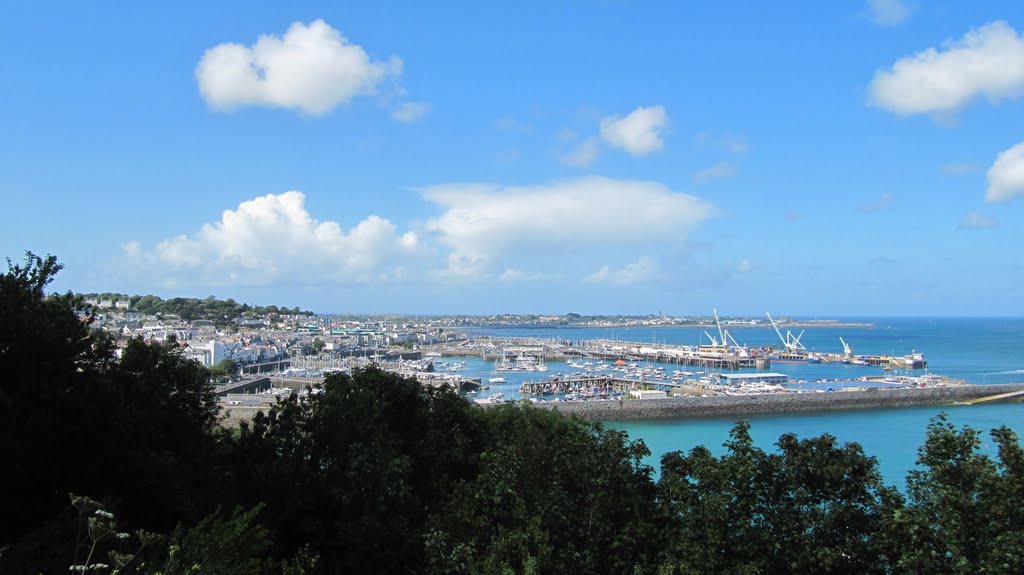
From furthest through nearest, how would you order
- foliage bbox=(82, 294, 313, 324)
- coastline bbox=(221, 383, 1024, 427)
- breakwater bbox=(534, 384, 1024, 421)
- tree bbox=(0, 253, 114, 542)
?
foliage bbox=(82, 294, 313, 324), breakwater bbox=(534, 384, 1024, 421), coastline bbox=(221, 383, 1024, 427), tree bbox=(0, 253, 114, 542)

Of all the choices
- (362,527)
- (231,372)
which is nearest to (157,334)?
(231,372)

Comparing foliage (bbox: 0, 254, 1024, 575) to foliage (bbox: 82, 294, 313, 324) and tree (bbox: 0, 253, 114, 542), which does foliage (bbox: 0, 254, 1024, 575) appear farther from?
foliage (bbox: 82, 294, 313, 324)

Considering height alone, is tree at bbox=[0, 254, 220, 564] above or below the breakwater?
above

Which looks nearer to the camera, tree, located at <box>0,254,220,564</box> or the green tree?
the green tree

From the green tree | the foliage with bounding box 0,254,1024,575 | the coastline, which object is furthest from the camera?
the coastline

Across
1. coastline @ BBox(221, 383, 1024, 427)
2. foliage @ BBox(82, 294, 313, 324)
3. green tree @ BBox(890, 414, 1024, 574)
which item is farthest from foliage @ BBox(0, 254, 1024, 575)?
foliage @ BBox(82, 294, 313, 324)

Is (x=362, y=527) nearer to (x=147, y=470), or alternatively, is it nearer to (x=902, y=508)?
(x=147, y=470)

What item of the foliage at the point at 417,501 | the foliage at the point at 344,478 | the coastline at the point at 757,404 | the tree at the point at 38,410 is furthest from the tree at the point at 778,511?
the coastline at the point at 757,404

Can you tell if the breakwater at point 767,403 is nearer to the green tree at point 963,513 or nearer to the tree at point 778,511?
the tree at point 778,511
